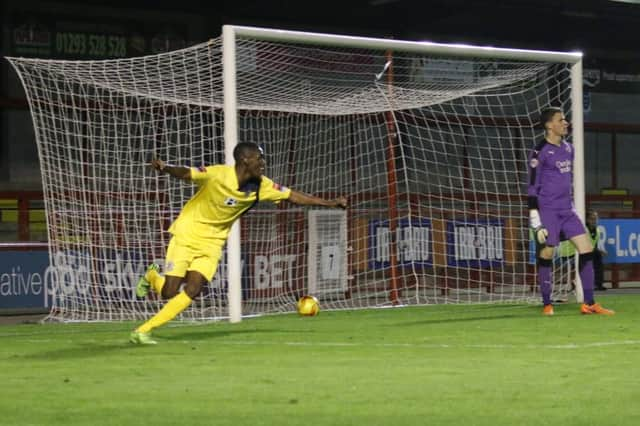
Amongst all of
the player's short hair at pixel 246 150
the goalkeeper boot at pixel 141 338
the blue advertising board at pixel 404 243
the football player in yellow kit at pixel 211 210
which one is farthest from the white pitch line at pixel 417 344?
the blue advertising board at pixel 404 243

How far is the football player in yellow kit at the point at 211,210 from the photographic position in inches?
415

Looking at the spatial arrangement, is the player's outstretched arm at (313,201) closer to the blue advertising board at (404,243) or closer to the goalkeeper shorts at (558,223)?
the goalkeeper shorts at (558,223)

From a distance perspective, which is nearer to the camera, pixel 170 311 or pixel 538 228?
pixel 170 311

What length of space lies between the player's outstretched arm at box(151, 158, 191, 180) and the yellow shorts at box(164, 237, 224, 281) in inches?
22.4

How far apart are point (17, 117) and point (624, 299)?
1162cm

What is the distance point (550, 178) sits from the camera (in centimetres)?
1313

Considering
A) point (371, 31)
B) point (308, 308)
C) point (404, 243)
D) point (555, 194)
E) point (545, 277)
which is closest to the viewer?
point (555, 194)

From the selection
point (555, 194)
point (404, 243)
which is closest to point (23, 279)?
point (404, 243)

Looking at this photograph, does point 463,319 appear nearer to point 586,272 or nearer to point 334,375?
point 586,272

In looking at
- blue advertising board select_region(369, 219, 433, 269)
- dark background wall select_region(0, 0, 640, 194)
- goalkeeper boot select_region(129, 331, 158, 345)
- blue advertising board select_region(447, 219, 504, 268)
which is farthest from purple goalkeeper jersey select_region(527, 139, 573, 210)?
dark background wall select_region(0, 0, 640, 194)

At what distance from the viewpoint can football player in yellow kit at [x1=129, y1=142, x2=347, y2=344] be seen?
34.6 ft

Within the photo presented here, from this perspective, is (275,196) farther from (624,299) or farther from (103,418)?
(624,299)

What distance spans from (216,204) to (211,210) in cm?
7

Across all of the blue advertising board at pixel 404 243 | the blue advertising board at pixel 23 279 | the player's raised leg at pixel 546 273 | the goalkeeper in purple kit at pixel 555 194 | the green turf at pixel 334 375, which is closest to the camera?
the green turf at pixel 334 375
